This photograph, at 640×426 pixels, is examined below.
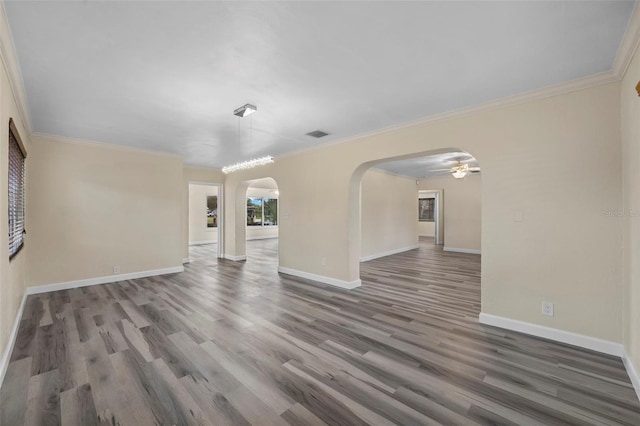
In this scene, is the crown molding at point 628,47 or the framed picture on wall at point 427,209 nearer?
the crown molding at point 628,47

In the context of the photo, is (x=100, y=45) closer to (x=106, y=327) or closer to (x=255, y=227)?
(x=106, y=327)

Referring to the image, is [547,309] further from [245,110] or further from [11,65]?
[11,65]

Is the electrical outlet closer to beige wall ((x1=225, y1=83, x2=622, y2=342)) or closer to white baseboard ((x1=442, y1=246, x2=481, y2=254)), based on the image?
beige wall ((x1=225, y1=83, x2=622, y2=342))

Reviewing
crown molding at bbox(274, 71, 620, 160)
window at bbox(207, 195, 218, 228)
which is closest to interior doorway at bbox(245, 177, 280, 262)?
window at bbox(207, 195, 218, 228)

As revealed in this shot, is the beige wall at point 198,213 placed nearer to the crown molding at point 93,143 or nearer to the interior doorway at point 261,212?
the interior doorway at point 261,212

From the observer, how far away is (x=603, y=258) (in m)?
2.59

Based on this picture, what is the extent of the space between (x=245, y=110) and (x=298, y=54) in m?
1.29

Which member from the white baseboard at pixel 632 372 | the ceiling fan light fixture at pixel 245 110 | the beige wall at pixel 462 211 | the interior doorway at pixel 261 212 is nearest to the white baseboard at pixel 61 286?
the ceiling fan light fixture at pixel 245 110

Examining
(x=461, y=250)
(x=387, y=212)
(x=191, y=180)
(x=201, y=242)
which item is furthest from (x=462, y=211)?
(x=201, y=242)

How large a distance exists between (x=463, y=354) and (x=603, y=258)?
1633 mm

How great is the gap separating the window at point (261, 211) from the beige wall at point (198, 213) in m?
2.06

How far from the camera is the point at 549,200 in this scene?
285 centimetres

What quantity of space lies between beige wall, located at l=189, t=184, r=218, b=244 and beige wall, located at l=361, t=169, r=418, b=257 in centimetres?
678

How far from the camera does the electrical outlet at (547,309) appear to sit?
2.85m
